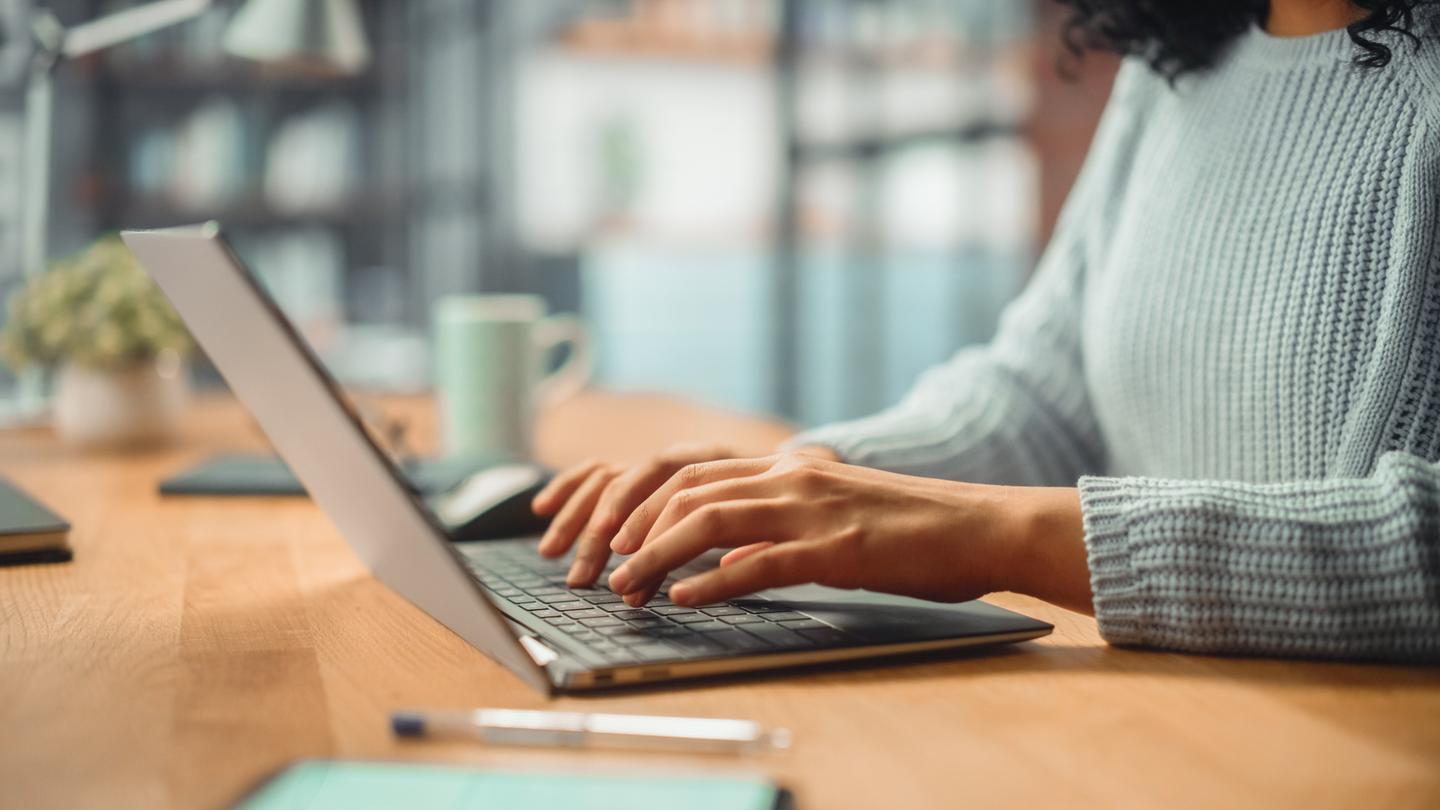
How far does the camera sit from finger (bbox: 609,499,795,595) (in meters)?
0.61

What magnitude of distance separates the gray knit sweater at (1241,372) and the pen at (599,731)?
0.75 feet

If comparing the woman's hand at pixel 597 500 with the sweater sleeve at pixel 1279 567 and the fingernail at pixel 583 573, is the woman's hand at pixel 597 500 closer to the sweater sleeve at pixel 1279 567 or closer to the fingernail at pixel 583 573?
the fingernail at pixel 583 573

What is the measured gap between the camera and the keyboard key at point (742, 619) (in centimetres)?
62

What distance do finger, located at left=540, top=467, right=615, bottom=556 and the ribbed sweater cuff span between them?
0.99ft

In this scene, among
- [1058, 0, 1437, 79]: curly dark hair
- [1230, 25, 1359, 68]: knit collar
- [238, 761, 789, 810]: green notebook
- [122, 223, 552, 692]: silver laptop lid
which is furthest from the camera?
[1058, 0, 1437, 79]: curly dark hair

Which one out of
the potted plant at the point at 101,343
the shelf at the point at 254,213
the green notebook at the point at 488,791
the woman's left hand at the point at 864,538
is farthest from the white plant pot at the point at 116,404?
the shelf at the point at 254,213

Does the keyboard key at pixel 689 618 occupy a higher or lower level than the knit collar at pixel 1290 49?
lower

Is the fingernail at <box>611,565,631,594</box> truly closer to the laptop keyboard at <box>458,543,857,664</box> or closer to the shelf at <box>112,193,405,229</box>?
the laptop keyboard at <box>458,543,857,664</box>

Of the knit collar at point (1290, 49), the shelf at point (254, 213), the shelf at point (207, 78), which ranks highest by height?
the shelf at point (207, 78)

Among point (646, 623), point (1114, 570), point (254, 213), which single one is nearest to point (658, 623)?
point (646, 623)

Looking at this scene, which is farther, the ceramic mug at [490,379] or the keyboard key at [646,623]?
the ceramic mug at [490,379]

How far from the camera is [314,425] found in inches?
23.8

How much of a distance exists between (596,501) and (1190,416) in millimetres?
447

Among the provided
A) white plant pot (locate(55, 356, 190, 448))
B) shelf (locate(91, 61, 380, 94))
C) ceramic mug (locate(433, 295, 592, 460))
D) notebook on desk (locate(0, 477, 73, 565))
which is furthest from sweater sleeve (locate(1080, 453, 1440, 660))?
shelf (locate(91, 61, 380, 94))
